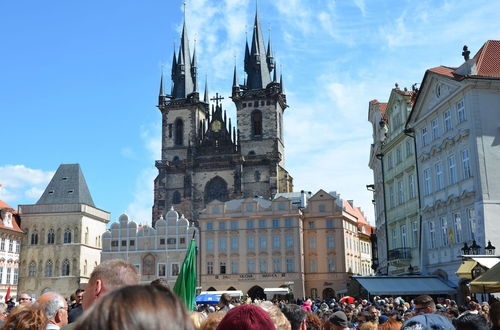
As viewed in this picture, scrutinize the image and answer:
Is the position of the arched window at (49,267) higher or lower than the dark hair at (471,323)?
higher

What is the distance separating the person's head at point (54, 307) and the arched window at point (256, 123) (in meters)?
65.4

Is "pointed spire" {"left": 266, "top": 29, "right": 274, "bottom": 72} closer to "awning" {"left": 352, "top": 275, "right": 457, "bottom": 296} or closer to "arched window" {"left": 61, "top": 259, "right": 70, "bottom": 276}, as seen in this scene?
A: "arched window" {"left": 61, "top": 259, "right": 70, "bottom": 276}

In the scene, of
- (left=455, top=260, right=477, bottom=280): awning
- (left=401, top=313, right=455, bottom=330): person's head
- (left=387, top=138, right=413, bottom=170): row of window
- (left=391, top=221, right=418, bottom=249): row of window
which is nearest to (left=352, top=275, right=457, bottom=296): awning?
(left=391, top=221, right=418, bottom=249): row of window

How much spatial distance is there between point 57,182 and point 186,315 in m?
64.8

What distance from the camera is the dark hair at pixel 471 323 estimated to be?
4689 mm

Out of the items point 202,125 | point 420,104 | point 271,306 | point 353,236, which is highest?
point 202,125

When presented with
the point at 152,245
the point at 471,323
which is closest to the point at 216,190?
the point at 152,245

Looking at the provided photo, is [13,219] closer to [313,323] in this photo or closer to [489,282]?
[489,282]

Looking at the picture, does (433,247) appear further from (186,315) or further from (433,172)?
(186,315)

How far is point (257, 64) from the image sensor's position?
246 ft

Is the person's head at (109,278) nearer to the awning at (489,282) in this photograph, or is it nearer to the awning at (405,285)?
the awning at (489,282)

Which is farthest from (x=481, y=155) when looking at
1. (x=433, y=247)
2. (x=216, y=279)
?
(x=216, y=279)

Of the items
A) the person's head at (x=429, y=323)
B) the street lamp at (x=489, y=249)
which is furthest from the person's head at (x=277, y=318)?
the street lamp at (x=489, y=249)

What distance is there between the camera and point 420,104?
1094 inches
